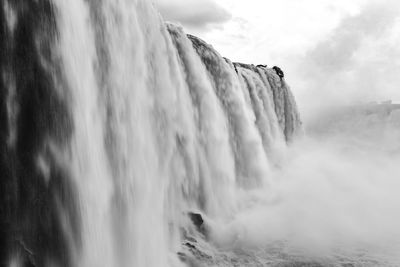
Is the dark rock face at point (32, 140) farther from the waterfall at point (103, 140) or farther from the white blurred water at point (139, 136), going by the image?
the white blurred water at point (139, 136)

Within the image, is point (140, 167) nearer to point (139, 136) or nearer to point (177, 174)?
point (139, 136)

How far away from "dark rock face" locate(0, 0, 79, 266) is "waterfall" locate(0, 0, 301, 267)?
0.01 metres

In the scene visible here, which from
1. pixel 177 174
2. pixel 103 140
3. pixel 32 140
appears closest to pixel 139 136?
pixel 103 140

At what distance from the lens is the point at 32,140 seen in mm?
4812

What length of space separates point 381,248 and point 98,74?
758 centimetres

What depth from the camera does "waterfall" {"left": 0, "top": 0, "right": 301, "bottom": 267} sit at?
466 centimetres

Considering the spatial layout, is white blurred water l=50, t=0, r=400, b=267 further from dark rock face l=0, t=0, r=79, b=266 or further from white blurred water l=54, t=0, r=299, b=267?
dark rock face l=0, t=0, r=79, b=266

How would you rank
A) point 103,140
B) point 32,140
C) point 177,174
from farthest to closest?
1. point 177,174
2. point 103,140
3. point 32,140

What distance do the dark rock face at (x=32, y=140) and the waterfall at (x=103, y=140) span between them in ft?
0.04

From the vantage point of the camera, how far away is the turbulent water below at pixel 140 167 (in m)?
4.74

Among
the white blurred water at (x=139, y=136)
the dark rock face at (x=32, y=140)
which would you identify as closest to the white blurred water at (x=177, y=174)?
the white blurred water at (x=139, y=136)

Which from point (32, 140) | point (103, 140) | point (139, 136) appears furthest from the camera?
point (139, 136)

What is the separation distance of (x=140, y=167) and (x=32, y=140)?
2884mm

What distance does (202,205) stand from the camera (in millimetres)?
11242
